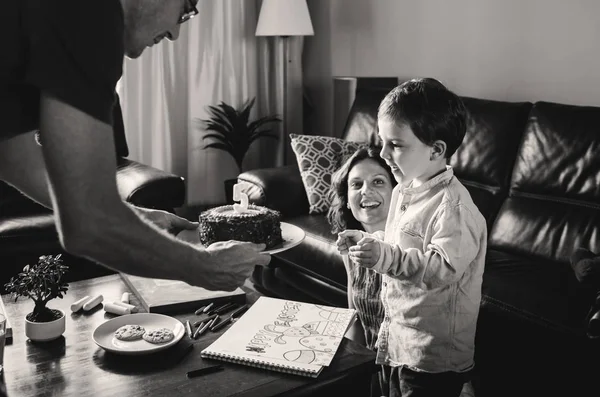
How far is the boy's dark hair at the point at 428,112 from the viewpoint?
1.55 metres

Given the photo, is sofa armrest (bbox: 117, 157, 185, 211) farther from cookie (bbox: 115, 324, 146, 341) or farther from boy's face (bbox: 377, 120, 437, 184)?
boy's face (bbox: 377, 120, 437, 184)

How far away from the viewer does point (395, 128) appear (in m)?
1.57

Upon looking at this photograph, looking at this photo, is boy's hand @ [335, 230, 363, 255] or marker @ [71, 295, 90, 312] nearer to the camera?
boy's hand @ [335, 230, 363, 255]

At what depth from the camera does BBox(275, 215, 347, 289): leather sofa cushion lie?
2660 millimetres

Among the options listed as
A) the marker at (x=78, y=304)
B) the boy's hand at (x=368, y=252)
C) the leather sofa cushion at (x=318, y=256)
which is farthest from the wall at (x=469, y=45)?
the marker at (x=78, y=304)

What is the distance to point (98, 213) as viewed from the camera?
107cm

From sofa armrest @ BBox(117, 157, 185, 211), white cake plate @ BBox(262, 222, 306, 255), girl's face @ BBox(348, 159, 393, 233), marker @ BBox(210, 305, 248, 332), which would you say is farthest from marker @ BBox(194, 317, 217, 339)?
sofa armrest @ BBox(117, 157, 185, 211)

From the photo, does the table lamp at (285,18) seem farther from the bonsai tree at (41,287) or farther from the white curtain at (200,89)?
the bonsai tree at (41,287)

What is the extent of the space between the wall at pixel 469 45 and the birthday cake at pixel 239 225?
1.76 metres

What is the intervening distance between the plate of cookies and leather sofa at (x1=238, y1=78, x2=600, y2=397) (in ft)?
3.25

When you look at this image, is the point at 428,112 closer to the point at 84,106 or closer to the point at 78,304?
the point at 84,106

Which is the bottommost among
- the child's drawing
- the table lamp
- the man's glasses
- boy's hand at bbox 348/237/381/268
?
the child's drawing

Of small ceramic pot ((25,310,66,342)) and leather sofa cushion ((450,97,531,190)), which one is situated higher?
leather sofa cushion ((450,97,531,190))

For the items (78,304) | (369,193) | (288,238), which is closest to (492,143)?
(369,193)
